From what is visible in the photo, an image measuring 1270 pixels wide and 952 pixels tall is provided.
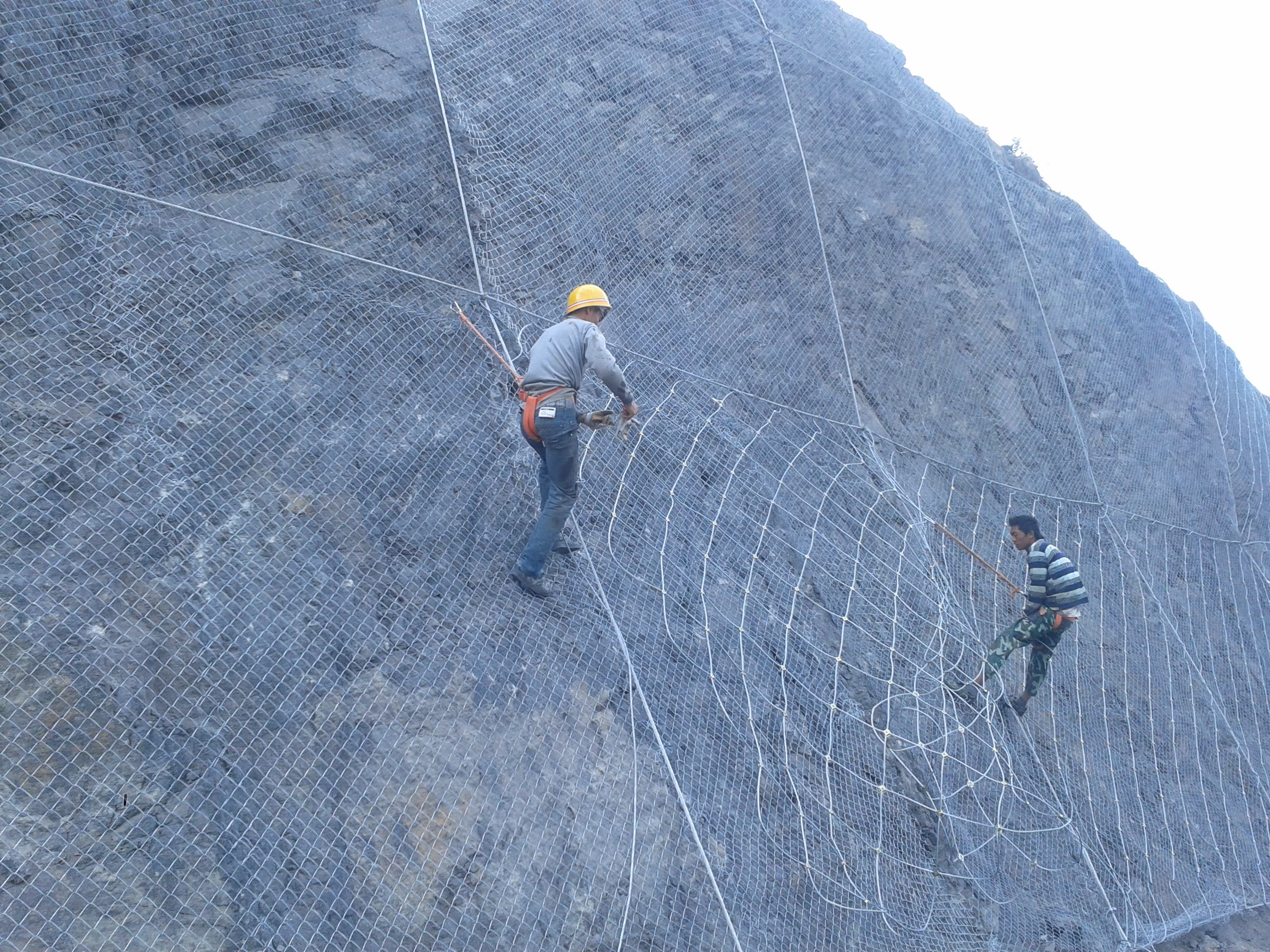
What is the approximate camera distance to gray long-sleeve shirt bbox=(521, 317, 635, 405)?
4137 millimetres

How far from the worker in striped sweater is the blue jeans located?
2.95 metres

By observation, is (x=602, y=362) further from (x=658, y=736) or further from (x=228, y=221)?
(x=228, y=221)

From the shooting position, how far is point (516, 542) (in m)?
4.47

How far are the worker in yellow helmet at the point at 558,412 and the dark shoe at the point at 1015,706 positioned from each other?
3.33 metres

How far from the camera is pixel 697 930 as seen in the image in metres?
3.72

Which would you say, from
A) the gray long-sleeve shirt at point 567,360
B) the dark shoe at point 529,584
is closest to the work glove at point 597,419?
the gray long-sleeve shirt at point 567,360

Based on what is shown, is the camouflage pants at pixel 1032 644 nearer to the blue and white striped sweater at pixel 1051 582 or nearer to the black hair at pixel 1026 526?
the blue and white striped sweater at pixel 1051 582

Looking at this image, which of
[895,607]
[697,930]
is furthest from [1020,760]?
[697,930]

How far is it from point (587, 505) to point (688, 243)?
98.4 inches

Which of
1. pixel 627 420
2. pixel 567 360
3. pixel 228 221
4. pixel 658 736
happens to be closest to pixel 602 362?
pixel 567 360

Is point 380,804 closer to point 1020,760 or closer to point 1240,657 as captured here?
point 1020,760

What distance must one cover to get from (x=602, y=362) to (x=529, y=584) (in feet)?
3.46

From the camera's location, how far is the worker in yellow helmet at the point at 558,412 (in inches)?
162

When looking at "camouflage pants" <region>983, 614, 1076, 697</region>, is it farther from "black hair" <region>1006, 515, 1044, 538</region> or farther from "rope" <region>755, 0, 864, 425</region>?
"rope" <region>755, 0, 864, 425</region>
